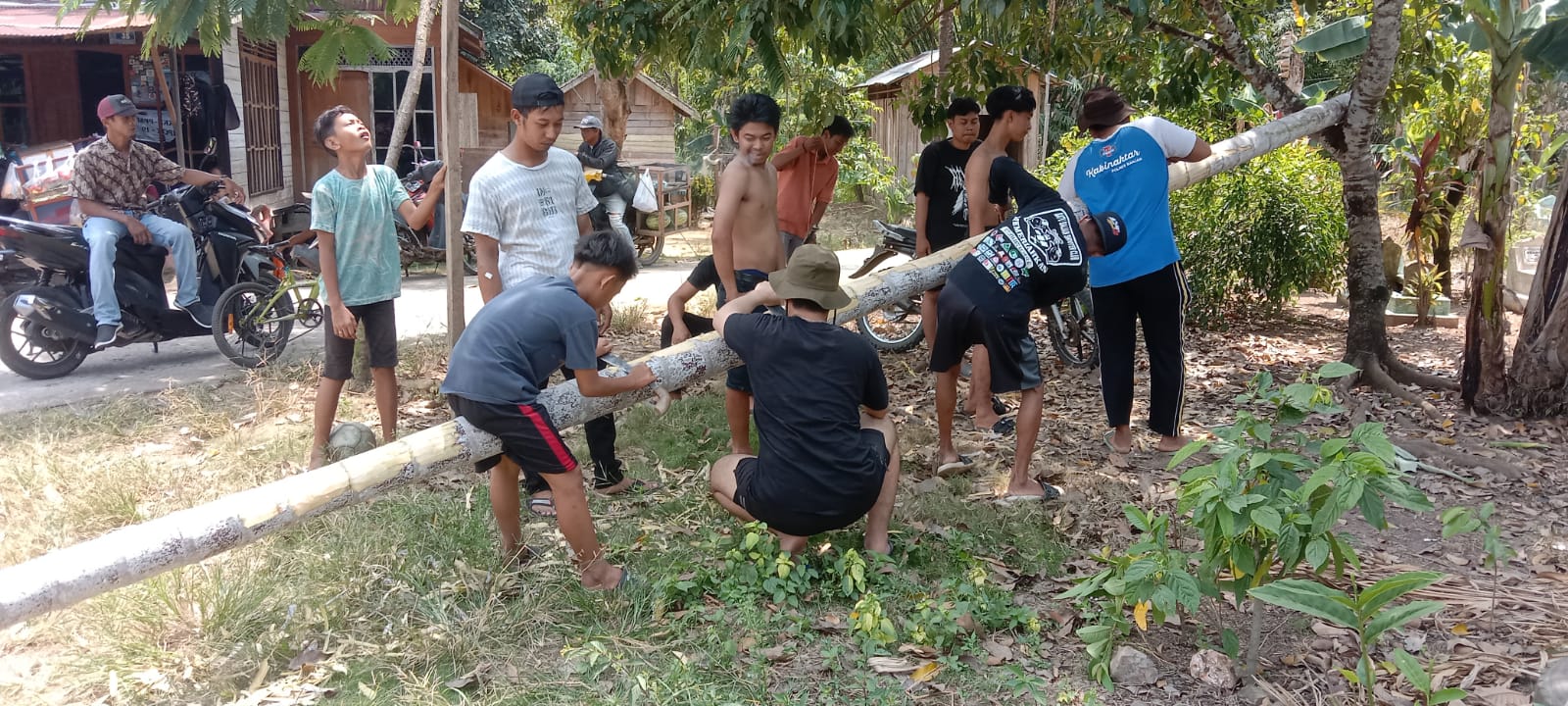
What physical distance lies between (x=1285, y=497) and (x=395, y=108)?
14.6 metres

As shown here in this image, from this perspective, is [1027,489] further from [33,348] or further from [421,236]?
[421,236]

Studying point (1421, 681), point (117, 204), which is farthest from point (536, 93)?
point (117, 204)

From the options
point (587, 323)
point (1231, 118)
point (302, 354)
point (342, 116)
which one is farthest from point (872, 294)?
point (1231, 118)

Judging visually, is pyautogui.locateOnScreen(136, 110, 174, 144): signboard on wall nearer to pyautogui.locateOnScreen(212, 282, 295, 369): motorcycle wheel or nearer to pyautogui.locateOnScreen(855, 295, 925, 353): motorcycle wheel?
pyautogui.locateOnScreen(212, 282, 295, 369): motorcycle wheel

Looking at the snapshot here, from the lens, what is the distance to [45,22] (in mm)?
10688

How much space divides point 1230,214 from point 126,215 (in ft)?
25.3

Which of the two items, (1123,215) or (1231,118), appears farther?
(1231,118)

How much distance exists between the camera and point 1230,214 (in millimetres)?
8422

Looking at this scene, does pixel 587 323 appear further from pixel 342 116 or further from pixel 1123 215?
pixel 1123 215

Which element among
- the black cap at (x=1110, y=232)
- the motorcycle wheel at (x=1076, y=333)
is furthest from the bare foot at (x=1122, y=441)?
the motorcycle wheel at (x=1076, y=333)

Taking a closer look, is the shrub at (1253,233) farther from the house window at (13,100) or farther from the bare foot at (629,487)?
the house window at (13,100)

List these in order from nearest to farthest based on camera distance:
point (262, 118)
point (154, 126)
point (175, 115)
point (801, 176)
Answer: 1. point (801, 176)
2. point (175, 115)
3. point (154, 126)
4. point (262, 118)

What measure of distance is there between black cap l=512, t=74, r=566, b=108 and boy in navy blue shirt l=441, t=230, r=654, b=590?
93 cm

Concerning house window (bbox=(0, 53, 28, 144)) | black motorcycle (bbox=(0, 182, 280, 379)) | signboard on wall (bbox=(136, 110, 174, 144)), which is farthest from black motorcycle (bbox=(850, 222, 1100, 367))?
house window (bbox=(0, 53, 28, 144))
